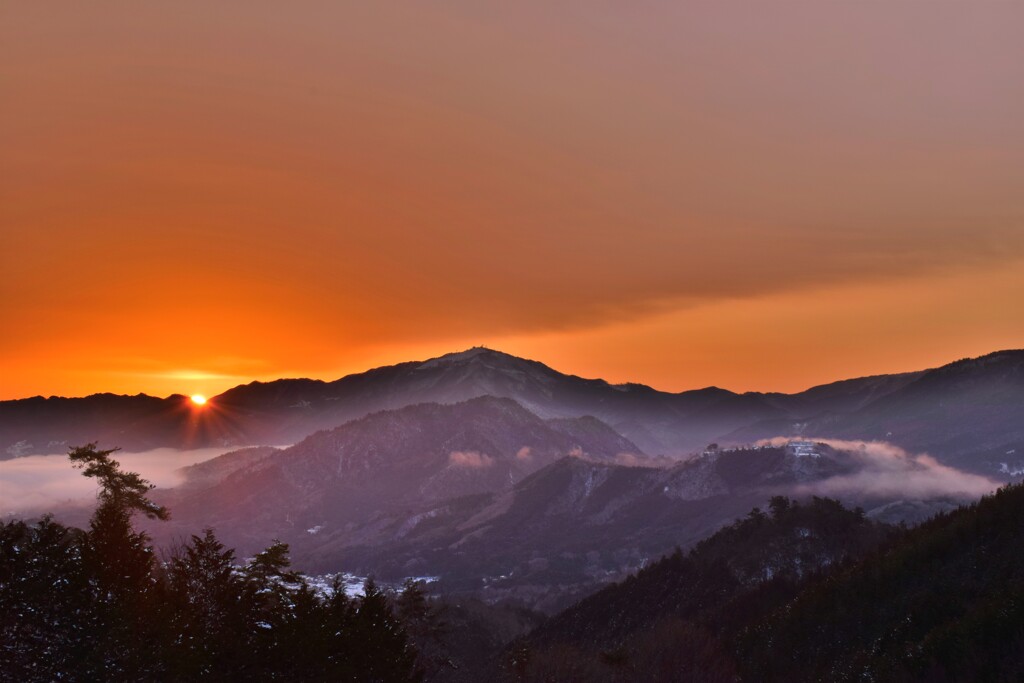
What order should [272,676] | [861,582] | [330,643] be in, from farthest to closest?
[861,582] → [330,643] → [272,676]

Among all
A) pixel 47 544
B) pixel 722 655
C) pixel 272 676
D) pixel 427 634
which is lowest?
pixel 722 655

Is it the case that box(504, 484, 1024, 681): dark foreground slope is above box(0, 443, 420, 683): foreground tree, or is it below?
below

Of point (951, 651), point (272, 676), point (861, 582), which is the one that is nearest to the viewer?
point (272, 676)

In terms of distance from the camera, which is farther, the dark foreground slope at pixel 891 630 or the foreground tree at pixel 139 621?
the dark foreground slope at pixel 891 630

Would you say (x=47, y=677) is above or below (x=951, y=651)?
above

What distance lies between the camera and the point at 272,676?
6431cm

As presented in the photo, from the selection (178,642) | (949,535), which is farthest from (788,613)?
(178,642)

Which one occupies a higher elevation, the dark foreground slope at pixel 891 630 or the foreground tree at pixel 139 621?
the foreground tree at pixel 139 621

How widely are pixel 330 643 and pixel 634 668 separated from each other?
73317 mm

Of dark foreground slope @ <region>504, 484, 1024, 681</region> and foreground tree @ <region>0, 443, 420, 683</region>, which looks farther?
dark foreground slope @ <region>504, 484, 1024, 681</region>

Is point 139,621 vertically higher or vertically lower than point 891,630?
higher

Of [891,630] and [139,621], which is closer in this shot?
[139,621]

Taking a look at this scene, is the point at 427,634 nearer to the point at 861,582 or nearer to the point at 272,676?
the point at 861,582

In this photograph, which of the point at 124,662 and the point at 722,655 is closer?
the point at 124,662
